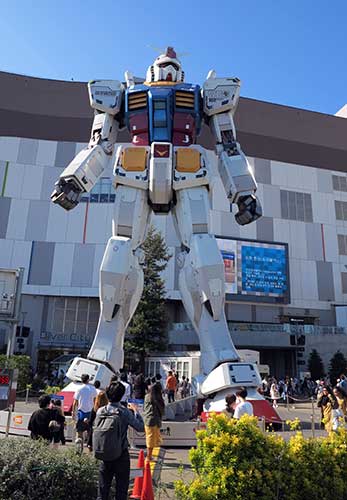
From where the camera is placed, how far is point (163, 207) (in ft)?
28.1

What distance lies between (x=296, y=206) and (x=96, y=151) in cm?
3203

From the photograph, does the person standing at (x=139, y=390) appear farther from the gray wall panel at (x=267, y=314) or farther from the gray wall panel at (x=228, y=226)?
the gray wall panel at (x=267, y=314)

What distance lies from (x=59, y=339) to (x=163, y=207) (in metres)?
26.8

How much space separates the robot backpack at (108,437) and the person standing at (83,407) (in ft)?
9.51

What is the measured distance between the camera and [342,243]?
126ft

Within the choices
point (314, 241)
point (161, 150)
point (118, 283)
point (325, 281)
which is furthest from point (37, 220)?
point (118, 283)

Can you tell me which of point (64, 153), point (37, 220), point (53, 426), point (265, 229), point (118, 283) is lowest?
point (53, 426)

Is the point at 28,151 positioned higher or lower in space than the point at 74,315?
higher

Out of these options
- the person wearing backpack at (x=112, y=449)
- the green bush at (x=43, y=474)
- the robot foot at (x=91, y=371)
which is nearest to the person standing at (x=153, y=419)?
the robot foot at (x=91, y=371)

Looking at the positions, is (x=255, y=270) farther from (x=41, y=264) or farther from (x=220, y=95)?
(x=220, y=95)

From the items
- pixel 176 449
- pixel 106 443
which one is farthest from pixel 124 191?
pixel 106 443

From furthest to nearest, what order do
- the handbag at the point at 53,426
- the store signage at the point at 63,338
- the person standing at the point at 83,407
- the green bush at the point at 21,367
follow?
1. the store signage at the point at 63,338
2. the green bush at the point at 21,367
3. the person standing at the point at 83,407
4. the handbag at the point at 53,426

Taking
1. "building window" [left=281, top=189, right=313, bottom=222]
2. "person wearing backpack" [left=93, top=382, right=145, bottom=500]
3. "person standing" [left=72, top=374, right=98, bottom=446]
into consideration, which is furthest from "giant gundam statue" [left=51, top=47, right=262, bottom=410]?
"building window" [left=281, top=189, right=313, bottom=222]

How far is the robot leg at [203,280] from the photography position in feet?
24.8
